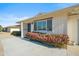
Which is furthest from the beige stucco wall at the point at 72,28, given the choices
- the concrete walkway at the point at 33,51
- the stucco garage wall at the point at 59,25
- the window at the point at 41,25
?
the window at the point at 41,25

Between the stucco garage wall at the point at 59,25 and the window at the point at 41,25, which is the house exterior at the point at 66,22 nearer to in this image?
the stucco garage wall at the point at 59,25

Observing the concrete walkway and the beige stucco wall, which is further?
the beige stucco wall

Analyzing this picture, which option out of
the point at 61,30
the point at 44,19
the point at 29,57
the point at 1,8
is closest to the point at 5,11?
the point at 1,8

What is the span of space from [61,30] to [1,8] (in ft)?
22.6

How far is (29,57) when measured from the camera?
379 inches

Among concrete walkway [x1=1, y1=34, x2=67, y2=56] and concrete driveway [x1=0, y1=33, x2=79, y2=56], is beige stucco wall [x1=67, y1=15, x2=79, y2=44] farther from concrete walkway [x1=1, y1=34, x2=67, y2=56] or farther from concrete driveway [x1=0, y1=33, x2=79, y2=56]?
concrete walkway [x1=1, y1=34, x2=67, y2=56]

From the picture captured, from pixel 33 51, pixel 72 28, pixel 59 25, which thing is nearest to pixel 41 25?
pixel 59 25

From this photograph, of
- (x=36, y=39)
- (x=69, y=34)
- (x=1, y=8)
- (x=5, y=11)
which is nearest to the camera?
(x=69, y=34)

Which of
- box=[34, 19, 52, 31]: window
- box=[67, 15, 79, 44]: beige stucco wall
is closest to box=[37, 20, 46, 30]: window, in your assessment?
box=[34, 19, 52, 31]: window

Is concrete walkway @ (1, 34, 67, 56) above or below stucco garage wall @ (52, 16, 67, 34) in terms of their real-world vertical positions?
below

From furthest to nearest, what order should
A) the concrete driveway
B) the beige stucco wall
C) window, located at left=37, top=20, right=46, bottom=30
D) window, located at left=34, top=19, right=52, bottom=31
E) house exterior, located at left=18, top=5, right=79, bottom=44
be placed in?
1. window, located at left=37, top=20, right=46, bottom=30
2. window, located at left=34, top=19, right=52, bottom=31
3. the beige stucco wall
4. house exterior, located at left=18, top=5, right=79, bottom=44
5. the concrete driveway

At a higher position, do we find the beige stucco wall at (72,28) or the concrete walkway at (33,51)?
the beige stucco wall at (72,28)

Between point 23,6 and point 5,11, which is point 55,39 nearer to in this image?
point 23,6

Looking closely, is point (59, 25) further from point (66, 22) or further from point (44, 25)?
point (44, 25)
